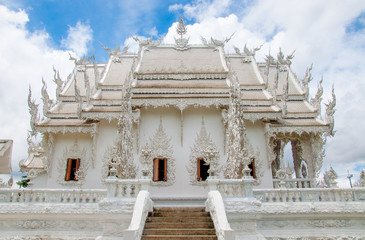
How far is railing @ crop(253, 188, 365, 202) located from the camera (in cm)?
757

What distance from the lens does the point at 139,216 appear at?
5.73 m

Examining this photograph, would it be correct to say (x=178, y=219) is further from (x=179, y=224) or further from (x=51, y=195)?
(x=51, y=195)

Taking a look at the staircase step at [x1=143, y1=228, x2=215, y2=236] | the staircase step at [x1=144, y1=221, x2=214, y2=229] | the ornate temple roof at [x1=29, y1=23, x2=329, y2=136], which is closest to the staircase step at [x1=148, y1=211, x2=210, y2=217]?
the staircase step at [x1=144, y1=221, x2=214, y2=229]

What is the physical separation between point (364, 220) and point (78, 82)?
42.4 feet

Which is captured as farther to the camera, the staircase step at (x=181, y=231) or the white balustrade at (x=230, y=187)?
the white balustrade at (x=230, y=187)

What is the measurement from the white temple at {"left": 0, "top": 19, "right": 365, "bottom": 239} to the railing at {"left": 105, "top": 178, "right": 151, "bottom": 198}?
24mm

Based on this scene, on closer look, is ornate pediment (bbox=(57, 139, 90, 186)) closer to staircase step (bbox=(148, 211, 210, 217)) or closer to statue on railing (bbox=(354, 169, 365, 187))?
staircase step (bbox=(148, 211, 210, 217))

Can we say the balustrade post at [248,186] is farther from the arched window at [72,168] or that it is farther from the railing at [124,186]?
the arched window at [72,168]

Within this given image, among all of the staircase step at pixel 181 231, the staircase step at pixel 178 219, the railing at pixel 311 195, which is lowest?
the staircase step at pixel 181 231

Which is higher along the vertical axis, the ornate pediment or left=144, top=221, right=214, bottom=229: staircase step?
the ornate pediment

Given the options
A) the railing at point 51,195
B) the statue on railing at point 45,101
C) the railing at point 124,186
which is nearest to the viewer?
the railing at point 124,186

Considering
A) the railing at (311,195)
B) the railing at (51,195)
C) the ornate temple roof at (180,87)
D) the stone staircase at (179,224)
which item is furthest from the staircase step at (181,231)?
the ornate temple roof at (180,87)

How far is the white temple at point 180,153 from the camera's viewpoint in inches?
275

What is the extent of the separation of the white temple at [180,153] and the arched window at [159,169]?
4 centimetres
